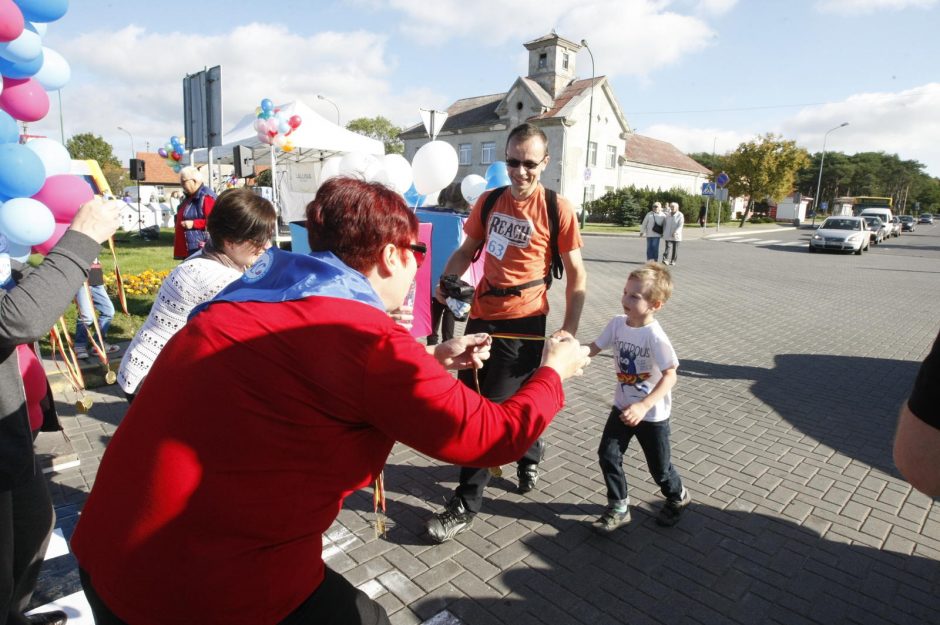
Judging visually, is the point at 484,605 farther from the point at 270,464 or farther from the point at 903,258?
the point at 903,258

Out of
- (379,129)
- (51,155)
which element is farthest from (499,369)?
(379,129)

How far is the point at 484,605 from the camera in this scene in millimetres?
2662

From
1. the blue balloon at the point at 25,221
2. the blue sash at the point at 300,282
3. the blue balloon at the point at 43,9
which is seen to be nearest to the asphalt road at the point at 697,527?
the blue balloon at the point at 25,221

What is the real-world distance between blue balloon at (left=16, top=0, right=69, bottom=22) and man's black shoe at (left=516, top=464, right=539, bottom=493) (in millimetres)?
3572

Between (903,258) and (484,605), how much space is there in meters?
28.6

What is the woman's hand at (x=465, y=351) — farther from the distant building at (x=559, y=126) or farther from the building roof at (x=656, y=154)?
the building roof at (x=656, y=154)

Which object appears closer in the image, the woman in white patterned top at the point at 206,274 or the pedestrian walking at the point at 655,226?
the woman in white patterned top at the point at 206,274

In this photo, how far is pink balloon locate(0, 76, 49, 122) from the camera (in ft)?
9.31

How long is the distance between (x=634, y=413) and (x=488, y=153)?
4319cm

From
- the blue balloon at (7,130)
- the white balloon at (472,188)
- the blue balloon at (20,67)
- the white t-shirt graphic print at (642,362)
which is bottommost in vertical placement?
the white t-shirt graphic print at (642,362)

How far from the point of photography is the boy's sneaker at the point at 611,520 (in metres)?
3.23

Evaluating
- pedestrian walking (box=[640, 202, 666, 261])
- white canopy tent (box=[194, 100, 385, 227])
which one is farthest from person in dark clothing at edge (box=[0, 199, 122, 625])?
pedestrian walking (box=[640, 202, 666, 261])

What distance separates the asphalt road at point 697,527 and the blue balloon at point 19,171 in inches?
72.6

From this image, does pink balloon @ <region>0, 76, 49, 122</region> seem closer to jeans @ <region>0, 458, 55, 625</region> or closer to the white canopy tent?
jeans @ <region>0, 458, 55, 625</region>
